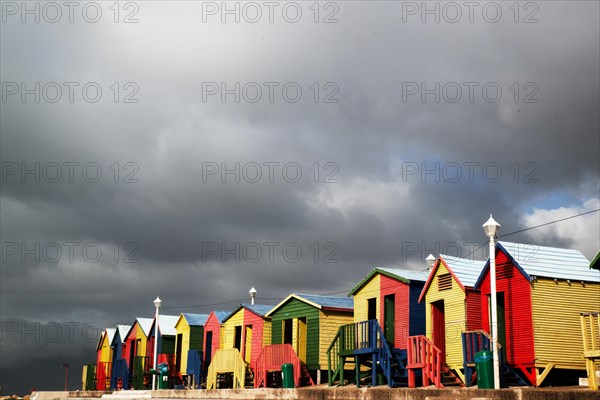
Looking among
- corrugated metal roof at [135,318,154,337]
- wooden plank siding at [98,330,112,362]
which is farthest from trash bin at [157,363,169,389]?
wooden plank siding at [98,330,112,362]

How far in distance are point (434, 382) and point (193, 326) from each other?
2424 centimetres

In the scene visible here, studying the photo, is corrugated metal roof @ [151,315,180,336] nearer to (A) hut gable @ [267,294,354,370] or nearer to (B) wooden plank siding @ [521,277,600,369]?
(A) hut gable @ [267,294,354,370]

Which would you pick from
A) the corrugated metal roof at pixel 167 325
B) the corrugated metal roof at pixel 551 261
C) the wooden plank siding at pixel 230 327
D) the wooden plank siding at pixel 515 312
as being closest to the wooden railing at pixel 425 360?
the wooden plank siding at pixel 515 312

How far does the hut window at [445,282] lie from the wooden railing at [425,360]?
8.80 feet

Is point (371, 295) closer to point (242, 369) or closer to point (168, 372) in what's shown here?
point (242, 369)

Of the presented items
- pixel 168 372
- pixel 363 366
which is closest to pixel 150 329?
pixel 168 372

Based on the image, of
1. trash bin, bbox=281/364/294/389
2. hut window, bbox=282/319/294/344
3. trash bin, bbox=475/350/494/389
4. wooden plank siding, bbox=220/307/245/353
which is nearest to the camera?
trash bin, bbox=475/350/494/389

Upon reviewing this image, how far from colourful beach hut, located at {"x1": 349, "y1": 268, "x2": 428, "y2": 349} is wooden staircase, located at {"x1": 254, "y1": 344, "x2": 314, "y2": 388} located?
128 inches

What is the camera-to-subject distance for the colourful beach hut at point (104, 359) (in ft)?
184

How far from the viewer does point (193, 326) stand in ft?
148

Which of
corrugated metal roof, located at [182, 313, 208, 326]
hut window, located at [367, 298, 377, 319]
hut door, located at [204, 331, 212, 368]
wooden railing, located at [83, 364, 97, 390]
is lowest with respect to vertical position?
wooden railing, located at [83, 364, 97, 390]

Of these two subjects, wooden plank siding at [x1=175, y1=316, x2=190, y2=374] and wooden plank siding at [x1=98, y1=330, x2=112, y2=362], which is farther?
wooden plank siding at [x1=98, y1=330, x2=112, y2=362]

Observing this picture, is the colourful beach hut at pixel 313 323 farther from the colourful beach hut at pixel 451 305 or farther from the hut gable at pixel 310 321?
the colourful beach hut at pixel 451 305

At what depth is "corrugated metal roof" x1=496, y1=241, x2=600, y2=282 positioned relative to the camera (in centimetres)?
2380
